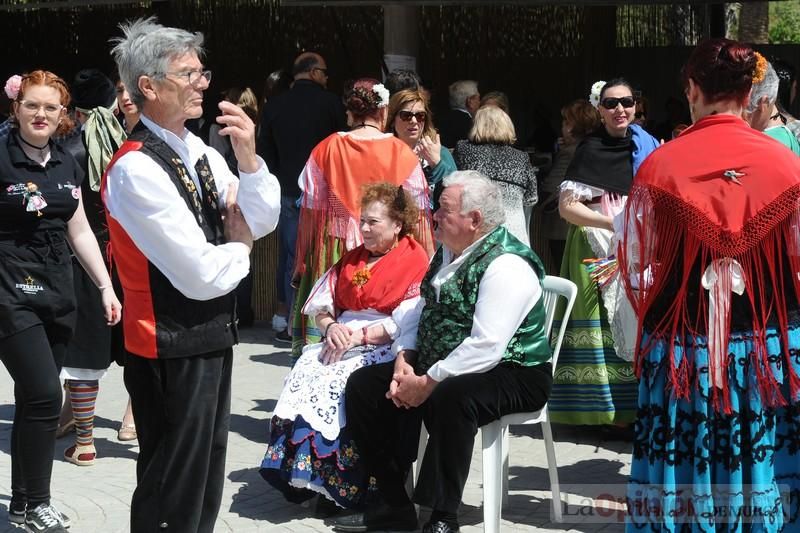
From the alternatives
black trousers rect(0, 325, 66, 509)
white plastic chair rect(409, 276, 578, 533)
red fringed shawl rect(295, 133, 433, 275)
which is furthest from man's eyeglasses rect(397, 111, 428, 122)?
black trousers rect(0, 325, 66, 509)

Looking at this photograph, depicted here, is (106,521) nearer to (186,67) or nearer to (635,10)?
(186,67)

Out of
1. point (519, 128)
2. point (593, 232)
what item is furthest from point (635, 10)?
point (593, 232)

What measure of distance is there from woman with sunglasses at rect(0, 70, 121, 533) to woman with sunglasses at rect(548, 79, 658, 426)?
226 cm

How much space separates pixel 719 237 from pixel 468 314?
1233mm

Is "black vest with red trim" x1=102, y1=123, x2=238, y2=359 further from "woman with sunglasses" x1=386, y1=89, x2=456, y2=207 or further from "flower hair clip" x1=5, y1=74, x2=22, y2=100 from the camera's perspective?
"woman with sunglasses" x1=386, y1=89, x2=456, y2=207

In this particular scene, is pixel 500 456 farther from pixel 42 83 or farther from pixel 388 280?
pixel 42 83

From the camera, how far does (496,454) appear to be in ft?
14.4

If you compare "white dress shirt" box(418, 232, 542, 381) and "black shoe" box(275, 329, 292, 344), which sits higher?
"white dress shirt" box(418, 232, 542, 381)

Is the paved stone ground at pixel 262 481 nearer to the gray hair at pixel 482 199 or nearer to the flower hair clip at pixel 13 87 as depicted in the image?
the gray hair at pixel 482 199

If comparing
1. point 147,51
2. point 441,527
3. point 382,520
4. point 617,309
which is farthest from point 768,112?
point 147,51

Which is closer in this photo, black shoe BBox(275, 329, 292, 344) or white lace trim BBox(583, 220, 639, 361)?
white lace trim BBox(583, 220, 639, 361)

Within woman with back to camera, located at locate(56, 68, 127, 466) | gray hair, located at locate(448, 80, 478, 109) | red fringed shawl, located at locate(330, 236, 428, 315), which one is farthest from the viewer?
gray hair, located at locate(448, 80, 478, 109)

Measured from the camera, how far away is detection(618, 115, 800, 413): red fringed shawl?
3445 mm

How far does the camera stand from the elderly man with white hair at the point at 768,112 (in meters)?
4.48
